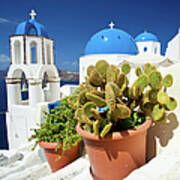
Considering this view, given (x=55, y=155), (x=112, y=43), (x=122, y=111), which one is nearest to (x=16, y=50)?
(x=112, y=43)

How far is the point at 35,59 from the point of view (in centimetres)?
881

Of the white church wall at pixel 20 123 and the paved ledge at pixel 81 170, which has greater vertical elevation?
the paved ledge at pixel 81 170

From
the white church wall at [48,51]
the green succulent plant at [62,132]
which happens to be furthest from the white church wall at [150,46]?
the green succulent plant at [62,132]

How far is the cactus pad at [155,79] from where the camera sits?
1.54m

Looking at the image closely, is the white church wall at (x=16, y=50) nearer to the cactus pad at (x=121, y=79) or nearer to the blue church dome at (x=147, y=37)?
the cactus pad at (x=121, y=79)

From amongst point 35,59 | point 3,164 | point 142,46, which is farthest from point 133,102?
point 142,46

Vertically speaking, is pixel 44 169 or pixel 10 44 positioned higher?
pixel 10 44

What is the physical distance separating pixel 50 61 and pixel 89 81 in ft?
27.4

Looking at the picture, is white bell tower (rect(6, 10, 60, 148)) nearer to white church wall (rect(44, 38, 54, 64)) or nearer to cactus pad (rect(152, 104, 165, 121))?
white church wall (rect(44, 38, 54, 64))

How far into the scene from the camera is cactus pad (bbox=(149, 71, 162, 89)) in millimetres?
1541

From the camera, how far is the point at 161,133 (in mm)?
1817

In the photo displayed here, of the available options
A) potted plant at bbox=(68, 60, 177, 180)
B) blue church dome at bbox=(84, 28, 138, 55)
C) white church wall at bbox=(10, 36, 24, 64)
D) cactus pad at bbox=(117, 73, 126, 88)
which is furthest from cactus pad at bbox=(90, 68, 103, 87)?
blue church dome at bbox=(84, 28, 138, 55)

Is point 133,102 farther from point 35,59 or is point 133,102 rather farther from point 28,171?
point 35,59

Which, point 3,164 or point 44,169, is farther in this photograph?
point 3,164
